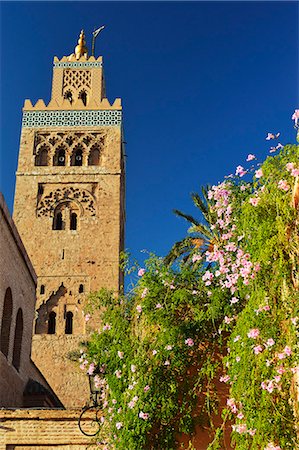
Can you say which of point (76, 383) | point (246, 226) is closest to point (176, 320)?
point (246, 226)

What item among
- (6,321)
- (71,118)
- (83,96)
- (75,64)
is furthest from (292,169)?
(75,64)

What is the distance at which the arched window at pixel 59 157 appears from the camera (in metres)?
26.6

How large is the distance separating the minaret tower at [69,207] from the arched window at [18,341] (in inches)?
427

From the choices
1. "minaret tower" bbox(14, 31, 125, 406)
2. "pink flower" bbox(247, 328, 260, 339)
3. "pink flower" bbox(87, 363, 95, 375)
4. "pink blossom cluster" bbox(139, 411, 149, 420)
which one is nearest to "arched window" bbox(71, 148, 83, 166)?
"minaret tower" bbox(14, 31, 125, 406)

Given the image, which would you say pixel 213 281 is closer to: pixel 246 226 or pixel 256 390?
pixel 246 226

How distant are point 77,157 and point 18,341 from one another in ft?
52.2

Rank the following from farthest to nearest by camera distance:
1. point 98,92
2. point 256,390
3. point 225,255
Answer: point 98,92 < point 225,255 < point 256,390

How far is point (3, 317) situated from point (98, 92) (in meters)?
19.1

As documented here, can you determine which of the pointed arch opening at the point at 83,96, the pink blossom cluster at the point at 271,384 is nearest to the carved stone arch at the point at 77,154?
the pointed arch opening at the point at 83,96

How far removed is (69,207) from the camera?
25.6 metres

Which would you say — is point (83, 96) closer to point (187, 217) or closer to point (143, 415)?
point (187, 217)

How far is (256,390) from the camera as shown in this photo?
5.83m

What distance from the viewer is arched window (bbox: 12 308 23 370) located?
11.5m

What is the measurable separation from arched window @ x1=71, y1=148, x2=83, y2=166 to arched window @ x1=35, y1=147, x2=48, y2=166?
109 centimetres
